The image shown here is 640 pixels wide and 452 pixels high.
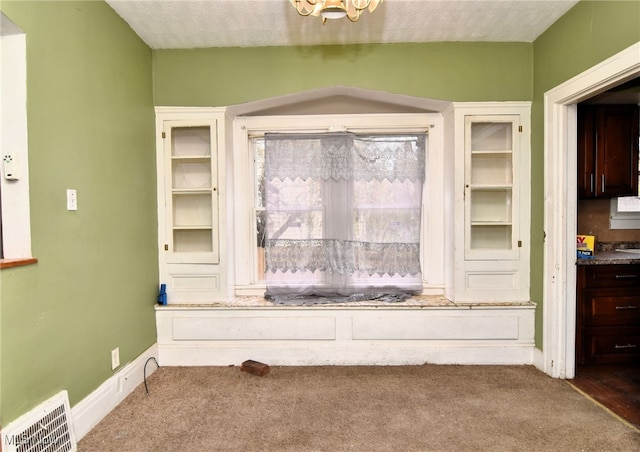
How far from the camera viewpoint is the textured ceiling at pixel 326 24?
226 cm

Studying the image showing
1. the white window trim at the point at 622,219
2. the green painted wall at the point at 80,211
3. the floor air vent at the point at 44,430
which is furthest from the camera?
the white window trim at the point at 622,219

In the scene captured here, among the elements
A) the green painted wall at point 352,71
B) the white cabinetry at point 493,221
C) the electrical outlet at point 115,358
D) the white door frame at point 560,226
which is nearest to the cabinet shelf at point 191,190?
the green painted wall at point 352,71

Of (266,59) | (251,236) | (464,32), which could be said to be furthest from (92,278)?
(464,32)

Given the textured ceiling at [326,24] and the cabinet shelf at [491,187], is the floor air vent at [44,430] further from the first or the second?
the cabinet shelf at [491,187]

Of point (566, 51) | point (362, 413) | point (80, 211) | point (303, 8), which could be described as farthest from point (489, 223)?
point (80, 211)

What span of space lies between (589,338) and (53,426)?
3690 mm

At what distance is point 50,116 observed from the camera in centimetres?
175

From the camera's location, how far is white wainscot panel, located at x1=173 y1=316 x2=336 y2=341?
280cm

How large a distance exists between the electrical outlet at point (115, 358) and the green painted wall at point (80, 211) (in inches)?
1.3

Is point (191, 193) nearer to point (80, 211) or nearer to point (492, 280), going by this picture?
point (80, 211)

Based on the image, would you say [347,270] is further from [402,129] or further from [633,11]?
[633,11]

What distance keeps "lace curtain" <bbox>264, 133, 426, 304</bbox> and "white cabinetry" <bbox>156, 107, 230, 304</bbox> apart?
17.7 inches

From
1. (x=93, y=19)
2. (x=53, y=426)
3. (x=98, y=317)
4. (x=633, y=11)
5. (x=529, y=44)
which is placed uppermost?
(x=529, y=44)

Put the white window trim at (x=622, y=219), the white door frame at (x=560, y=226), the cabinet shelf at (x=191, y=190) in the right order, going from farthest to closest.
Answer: the white window trim at (x=622, y=219) < the cabinet shelf at (x=191, y=190) < the white door frame at (x=560, y=226)
